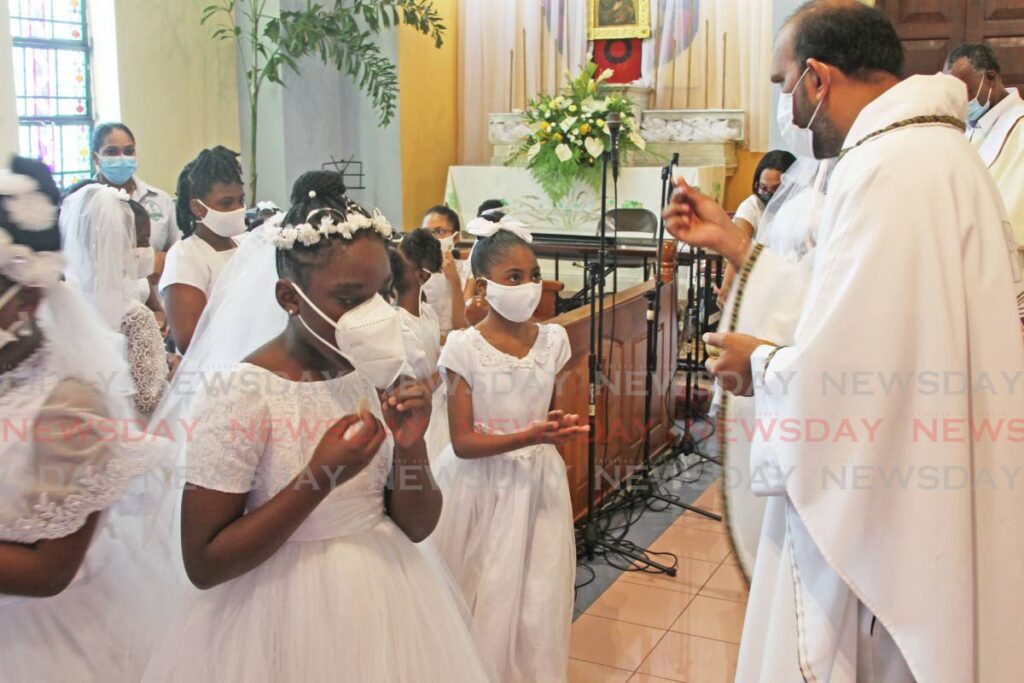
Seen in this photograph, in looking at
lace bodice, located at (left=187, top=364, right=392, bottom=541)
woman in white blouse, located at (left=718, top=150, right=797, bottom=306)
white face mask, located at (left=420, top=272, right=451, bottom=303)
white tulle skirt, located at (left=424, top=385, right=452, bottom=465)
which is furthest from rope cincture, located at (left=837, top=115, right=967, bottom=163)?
woman in white blouse, located at (left=718, top=150, right=797, bottom=306)

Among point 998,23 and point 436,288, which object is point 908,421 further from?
point 998,23

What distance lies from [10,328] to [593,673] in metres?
2.51

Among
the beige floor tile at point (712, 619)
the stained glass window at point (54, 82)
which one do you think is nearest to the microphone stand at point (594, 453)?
the beige floor tile at point (712, 619)

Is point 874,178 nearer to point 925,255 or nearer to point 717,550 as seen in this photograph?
point 925,255

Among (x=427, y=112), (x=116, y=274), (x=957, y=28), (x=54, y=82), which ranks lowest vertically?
(x=116, y=274)

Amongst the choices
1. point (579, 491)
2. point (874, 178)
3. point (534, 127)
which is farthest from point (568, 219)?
point (874, 178)

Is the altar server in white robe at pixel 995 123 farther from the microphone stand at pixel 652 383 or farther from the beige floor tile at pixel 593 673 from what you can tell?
the beige floor tile at pixel 593 673

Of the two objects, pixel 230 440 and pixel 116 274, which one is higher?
pixel 116 274

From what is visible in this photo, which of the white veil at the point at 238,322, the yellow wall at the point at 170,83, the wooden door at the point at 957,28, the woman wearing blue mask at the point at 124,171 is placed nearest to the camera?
the white veil at the point at 238,322

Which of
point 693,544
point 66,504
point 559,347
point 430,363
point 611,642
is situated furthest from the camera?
point 693,544

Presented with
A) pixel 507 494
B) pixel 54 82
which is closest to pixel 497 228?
pixel 507 494

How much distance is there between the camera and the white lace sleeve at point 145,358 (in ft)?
11.8

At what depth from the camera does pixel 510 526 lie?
3275mm

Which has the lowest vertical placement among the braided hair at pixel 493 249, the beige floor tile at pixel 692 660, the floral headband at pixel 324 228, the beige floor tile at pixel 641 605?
the beige floor tile at pixel 692 660
